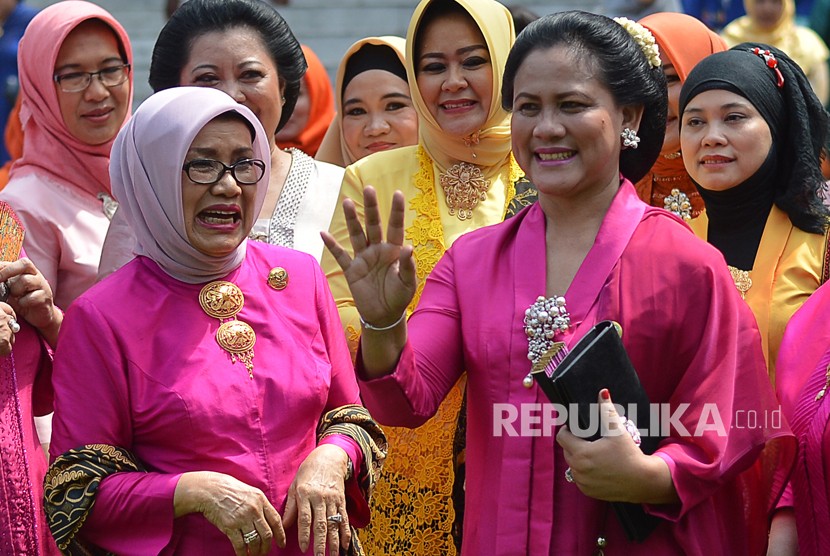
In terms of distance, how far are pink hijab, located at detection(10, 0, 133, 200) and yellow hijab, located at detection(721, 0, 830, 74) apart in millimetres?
5544

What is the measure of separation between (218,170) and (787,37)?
6892mm

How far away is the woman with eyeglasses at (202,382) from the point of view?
10.7ft

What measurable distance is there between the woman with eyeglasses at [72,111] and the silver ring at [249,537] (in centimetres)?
185

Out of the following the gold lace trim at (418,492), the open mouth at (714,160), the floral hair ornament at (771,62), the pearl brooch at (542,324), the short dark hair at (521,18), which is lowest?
the gold lace trim at (418,492)

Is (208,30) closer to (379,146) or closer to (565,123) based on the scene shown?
(379,146)

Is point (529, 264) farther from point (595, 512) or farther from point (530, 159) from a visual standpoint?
point (595, 512)

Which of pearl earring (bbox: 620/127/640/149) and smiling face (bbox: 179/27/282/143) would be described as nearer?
pearl earring (bbox: 620/127/640/149)

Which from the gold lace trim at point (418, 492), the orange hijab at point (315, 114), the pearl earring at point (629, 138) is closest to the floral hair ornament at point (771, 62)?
the pearl earring at point (629, 138)

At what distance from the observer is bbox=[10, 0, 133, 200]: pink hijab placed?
197 inches

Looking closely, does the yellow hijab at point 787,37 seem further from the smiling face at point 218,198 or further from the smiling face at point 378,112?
the smiling face at point 218,198

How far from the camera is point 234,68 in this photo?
4.62 metres

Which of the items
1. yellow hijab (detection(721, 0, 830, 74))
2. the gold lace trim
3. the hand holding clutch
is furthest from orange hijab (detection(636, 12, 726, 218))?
yellow hijab (detection(721, 0, 830, 74))

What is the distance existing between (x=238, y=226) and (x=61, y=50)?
188cm

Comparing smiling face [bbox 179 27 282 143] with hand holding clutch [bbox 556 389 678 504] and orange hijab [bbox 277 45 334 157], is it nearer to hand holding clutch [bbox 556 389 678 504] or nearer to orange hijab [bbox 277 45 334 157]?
orange hijab [bbox 277 45 334 157]
